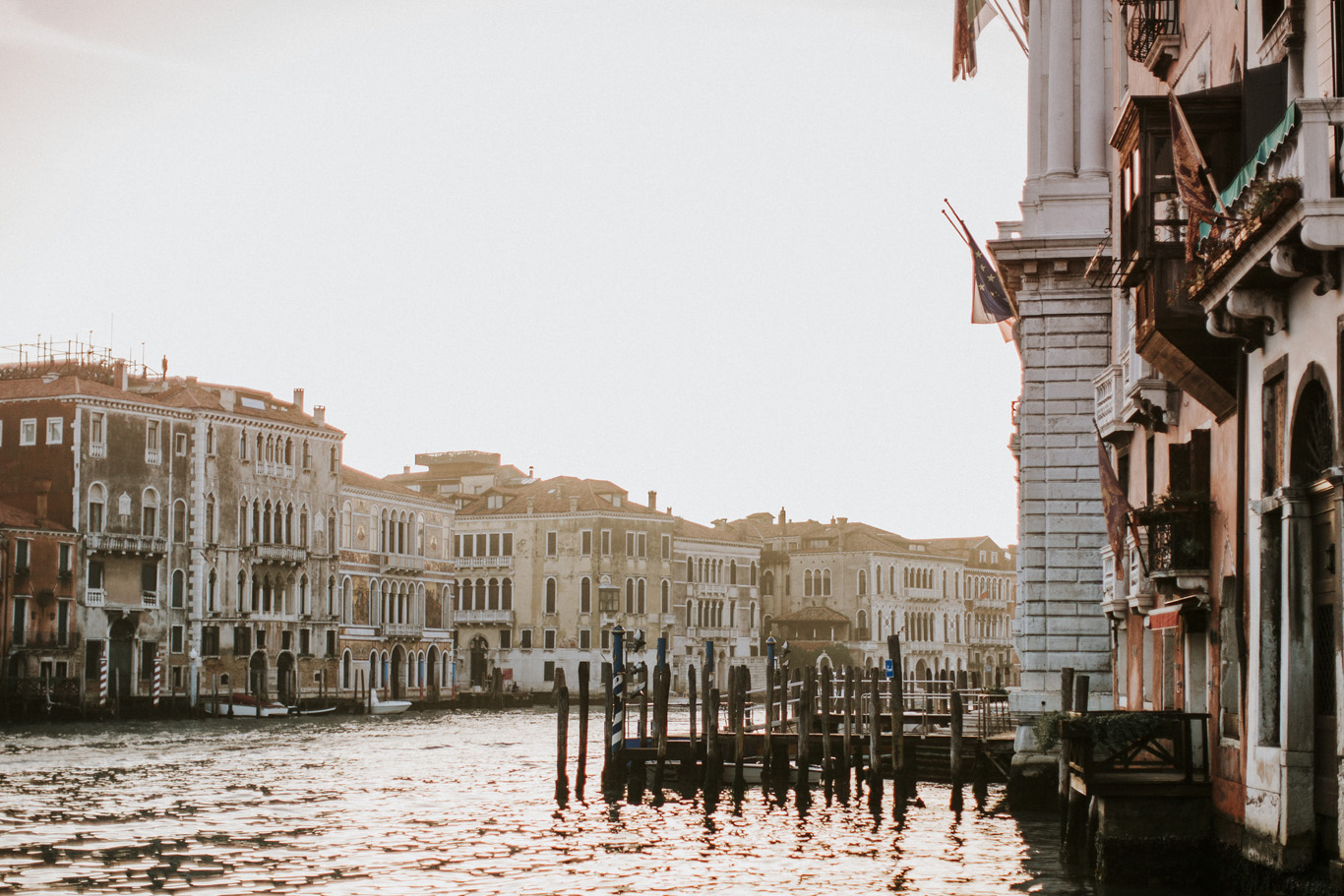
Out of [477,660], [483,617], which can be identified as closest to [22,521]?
[483,617]

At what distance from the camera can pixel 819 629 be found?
86062mm

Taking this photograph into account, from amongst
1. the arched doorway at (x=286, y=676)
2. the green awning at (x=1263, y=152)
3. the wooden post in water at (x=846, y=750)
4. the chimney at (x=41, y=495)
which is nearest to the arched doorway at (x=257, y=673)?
the arched doorway at (x=286, y=676)

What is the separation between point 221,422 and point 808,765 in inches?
1431

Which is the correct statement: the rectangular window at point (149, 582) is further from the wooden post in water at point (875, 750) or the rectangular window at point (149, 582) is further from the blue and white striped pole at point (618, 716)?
the wooden post in water at point (875, 750)

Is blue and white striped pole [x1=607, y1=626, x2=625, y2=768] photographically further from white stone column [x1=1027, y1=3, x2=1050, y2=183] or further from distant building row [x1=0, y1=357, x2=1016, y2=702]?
distant building row [x1=0, y1=357, x2=1016, y2=702]

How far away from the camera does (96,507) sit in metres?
53.4

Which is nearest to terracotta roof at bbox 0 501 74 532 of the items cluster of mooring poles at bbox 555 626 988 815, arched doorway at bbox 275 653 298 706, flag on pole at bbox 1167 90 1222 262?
arched doorway at bbox 275 653 298 706

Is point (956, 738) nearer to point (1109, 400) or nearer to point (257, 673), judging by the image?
point (1109, 400)

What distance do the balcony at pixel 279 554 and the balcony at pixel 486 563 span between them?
50.7 ft

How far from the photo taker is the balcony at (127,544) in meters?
52.8

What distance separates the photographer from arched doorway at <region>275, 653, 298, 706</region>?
60.2 metres

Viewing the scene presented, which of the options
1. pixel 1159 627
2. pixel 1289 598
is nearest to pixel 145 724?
pixel 1159 627

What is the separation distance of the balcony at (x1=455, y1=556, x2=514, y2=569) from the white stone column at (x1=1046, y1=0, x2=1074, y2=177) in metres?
53.9

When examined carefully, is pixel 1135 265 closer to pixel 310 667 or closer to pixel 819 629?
pixel 310 667
